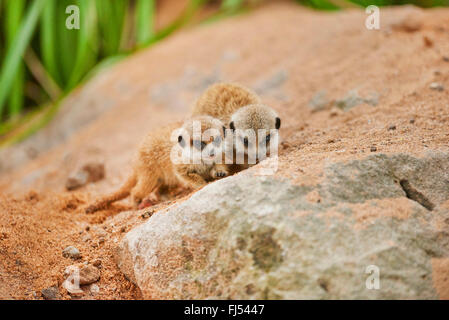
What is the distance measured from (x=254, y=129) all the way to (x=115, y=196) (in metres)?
1.08

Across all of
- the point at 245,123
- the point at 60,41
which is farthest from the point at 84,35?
the point at 245,123

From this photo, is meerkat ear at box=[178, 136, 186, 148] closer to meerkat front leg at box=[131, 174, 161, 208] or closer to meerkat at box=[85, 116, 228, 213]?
meerkat at box=[85, 116, 228, 213]

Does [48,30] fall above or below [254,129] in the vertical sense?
above

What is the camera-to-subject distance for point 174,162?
9.20 ft

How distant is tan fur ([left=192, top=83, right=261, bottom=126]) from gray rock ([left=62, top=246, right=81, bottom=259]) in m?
1.28

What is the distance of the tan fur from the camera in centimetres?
301

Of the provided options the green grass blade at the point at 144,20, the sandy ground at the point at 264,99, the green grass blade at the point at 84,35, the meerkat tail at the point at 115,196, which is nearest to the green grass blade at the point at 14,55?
the green grass blade at the point at 84,35

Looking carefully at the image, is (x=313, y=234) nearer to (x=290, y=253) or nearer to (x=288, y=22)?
(x=290, y=253)

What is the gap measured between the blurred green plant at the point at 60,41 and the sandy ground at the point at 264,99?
10.9 inches

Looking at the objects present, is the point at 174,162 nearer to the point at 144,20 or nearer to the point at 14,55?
the point at 14,55

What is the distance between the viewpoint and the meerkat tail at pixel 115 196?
2.85m

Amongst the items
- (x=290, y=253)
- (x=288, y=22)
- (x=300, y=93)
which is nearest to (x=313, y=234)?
(x=290, y=253)

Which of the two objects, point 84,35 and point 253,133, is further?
point 84,35
